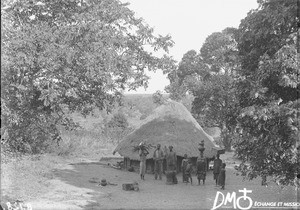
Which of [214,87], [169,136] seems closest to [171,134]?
[169,136]

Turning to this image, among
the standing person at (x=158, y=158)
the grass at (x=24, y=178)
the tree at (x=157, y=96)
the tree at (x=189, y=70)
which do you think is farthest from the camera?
the tree at (x=189, y=70)

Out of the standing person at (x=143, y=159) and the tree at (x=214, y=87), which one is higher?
the tree at (x=214, y=87)

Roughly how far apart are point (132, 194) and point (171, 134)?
647 cm

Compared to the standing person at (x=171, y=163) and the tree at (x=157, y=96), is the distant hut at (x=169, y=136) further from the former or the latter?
the tree at (x=157, y=96)

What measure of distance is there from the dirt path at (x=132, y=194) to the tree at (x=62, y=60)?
266 centimetres

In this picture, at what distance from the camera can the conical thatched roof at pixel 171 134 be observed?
18781 millimetres

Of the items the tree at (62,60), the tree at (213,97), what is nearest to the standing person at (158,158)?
the tree at (62,60)

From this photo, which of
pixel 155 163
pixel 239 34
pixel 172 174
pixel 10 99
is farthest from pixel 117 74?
pixel 155 163

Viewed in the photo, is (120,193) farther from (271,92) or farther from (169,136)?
(271,92)

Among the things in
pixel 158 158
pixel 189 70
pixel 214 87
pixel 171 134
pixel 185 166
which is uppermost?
pixel 189 70

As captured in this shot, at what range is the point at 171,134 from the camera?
19359mm

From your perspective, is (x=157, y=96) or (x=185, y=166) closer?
(x=157, y=96)

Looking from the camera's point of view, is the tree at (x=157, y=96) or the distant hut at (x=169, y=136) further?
the distant hut at (x=169, y=136)

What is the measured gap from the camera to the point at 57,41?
9320 millimetres
